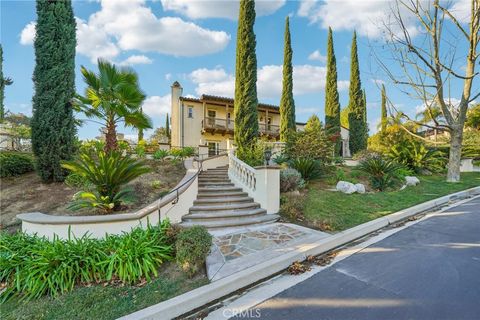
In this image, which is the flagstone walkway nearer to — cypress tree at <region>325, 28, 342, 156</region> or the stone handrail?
the stone handrail

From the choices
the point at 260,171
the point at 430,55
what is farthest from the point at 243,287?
the point at 430,55

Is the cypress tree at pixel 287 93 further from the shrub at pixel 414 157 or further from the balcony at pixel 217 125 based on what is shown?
the shrub at pixel 414 157

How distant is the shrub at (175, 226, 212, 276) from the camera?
3.43 m

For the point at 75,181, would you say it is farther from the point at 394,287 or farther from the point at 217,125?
the point at 217,125

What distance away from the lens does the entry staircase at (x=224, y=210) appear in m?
5.71

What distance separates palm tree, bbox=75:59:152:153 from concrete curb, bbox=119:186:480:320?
5.44 metres

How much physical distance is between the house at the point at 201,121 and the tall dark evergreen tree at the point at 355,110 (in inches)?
322

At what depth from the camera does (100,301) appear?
2.89m

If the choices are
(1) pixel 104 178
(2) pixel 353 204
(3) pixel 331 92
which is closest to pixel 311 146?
(2) pixel 353 204

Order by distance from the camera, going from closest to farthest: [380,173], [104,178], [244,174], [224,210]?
[104,178] < [224,210] < [244,174] < [380,173]

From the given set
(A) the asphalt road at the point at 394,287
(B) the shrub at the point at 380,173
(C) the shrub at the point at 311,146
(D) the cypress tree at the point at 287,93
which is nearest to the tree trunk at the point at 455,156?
(B) the shrub at the point at 380,173

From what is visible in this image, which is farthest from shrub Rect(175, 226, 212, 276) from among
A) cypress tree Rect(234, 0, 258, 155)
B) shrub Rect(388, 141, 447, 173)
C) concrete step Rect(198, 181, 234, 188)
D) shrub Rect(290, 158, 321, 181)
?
shrub Rect(388, 141, 447, 173)

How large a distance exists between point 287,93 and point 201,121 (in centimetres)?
788

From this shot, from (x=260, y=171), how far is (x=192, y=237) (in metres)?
3.48
